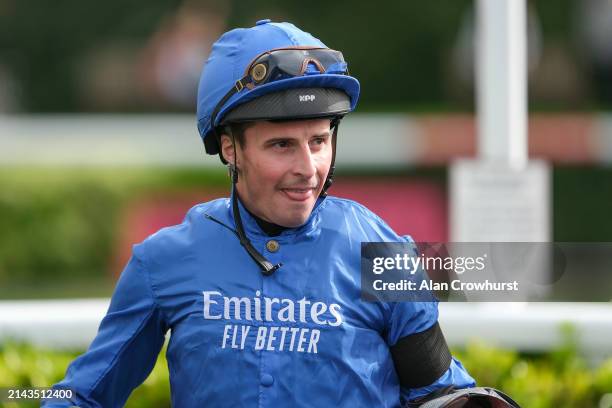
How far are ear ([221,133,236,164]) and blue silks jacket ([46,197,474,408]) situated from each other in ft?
0.44

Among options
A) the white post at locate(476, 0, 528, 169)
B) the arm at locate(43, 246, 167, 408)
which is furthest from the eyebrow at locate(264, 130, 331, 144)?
the white post at locate(476, 0, 528, 169)

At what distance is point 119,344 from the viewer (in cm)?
334

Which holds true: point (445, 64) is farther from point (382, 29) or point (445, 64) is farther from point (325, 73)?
point (325, 73)

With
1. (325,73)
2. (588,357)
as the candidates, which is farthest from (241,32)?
(588,357)

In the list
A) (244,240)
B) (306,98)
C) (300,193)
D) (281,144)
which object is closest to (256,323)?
(244,240)

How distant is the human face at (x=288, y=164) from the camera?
323cm

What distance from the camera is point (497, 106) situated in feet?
17.2

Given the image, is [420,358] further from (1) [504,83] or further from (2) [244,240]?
(1) [504,83]

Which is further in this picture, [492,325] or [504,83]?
[504,83]

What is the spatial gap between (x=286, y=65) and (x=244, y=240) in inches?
17.5

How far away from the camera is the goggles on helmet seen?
319 centimetres

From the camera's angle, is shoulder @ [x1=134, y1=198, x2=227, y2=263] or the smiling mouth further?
shoulder @ [x1=134, y1=198, x2=227, y2=263]

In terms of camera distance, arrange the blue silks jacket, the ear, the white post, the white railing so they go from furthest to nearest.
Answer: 1. the white post
2. the white railing
3. the ear
4. the blue silks jacket

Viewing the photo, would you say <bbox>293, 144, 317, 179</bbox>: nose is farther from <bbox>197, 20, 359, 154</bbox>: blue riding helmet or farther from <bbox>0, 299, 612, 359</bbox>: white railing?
<bbox>0, 299, 612, 359</bbox>: white railing
